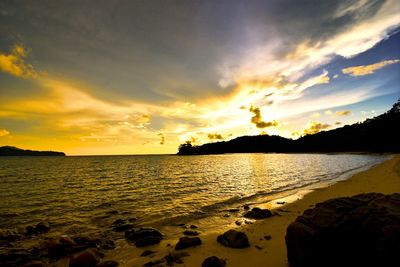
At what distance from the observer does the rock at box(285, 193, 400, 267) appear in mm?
5469

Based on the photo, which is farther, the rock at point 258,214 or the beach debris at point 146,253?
the rock at point 258,214

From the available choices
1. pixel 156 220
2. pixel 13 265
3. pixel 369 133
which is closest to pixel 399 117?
pixel 369 133

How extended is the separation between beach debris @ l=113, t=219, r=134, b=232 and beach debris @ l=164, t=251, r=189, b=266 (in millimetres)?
6310

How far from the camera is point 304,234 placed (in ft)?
21.5

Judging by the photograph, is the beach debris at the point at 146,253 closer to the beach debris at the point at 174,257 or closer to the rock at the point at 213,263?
the beach debris at the point at 174,257

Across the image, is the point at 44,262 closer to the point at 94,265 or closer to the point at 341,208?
the point at 94,265

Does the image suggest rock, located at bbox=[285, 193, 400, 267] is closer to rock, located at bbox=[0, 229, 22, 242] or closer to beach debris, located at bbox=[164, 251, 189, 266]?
beach debris, located at bbox=[164, 251, 189, 266]

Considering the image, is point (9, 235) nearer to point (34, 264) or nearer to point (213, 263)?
point (34, 264)

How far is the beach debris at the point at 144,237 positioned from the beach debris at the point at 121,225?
1433 mm

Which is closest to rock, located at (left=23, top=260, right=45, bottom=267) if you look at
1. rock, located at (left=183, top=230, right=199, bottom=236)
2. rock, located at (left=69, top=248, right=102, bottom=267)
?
rock, located at (left=69, top=248, right=102, bottom=267)

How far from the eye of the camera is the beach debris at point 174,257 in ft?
30.6

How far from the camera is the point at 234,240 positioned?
10.7 m

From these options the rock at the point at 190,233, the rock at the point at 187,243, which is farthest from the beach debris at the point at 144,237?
the rock at the point at 187,243

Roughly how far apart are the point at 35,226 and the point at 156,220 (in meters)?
8.14
